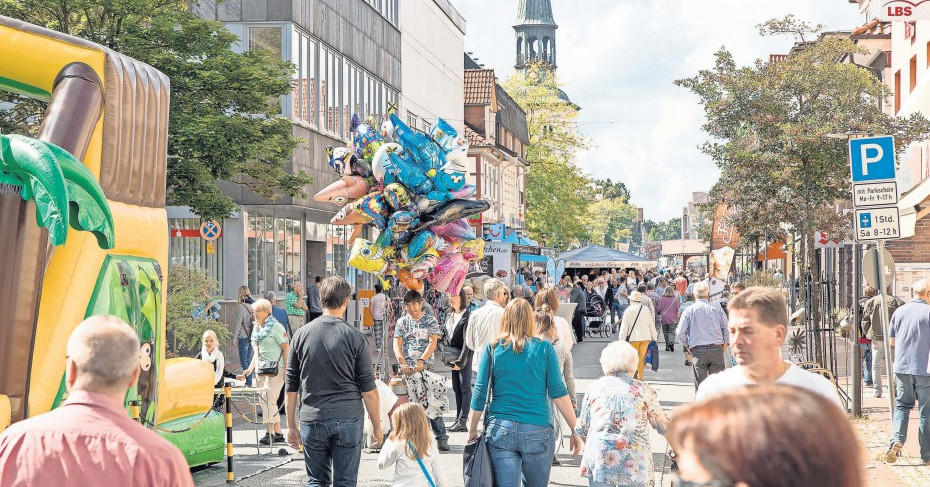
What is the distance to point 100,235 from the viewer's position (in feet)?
24.2

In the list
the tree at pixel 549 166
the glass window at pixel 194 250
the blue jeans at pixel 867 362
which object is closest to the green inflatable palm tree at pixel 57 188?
the blue jeans at pixel 867 362

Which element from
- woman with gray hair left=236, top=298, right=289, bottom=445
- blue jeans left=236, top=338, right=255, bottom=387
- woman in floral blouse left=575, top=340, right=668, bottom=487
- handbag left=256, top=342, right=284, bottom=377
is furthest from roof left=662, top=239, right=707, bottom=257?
woman in floral blouse left=575, top=340, right=668, bottom=487

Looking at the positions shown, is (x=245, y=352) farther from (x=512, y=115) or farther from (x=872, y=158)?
(x=512, y=115)

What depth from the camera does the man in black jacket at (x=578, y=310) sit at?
31.1m

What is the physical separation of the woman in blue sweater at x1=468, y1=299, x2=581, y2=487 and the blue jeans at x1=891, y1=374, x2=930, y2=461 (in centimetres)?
535

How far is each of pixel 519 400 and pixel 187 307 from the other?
625 inches

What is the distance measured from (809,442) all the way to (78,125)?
779 centimetres

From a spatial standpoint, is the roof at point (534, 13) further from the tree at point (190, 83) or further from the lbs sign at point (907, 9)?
the lbs sign at point (907, 9)

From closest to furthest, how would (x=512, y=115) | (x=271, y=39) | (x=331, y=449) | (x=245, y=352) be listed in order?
1. (x=331, y=449)
2. (x=245, y=352)
3. (x=271, y=39)
4. (x=512, y=115)

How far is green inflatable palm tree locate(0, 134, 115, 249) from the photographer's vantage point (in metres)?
7.10

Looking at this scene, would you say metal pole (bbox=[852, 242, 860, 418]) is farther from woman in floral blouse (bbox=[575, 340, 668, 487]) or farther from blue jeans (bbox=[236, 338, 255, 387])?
blue jeans (bbox=[236, 338, 255, 387])

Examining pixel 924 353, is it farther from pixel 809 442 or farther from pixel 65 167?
pixel 809 442

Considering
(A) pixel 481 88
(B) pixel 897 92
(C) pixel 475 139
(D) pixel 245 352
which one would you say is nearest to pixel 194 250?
Answer: (D) pixel 245 352

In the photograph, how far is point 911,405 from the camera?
12.2 meters
